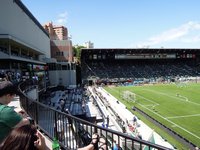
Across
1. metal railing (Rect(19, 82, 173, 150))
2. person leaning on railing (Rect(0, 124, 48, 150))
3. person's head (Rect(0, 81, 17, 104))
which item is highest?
person's head (Rect(0, 81, 17, 104))

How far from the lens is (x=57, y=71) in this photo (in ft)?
222

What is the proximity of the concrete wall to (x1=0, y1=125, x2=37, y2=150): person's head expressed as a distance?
31246 millimetres

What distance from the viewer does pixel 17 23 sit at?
39.9 metres

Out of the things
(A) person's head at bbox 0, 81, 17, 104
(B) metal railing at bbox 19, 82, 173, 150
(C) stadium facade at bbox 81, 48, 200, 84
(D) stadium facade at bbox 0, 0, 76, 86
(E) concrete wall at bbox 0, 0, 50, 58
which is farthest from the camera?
(C) stadium facade at bbox 81, 48, 200, 84

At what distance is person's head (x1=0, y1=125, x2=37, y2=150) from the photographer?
7.48 feet

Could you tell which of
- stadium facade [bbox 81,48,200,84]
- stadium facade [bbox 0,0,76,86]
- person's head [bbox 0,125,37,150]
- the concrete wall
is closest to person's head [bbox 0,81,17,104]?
person's head [bbox 0,125,37,150]

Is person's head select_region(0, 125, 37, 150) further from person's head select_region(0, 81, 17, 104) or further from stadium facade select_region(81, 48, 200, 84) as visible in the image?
stadium facade select_region(81, 48, 200, 84)

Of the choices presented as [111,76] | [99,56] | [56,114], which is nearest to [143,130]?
[56,114]

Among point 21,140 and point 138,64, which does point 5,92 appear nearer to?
point 21,140

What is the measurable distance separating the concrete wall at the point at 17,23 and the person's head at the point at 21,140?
103 feet

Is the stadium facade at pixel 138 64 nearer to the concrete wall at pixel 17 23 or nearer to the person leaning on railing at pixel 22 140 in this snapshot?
the concrete wall at pixel 17 23

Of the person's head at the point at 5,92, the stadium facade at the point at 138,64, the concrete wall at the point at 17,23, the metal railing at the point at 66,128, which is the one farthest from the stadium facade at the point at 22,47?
the person's head at the point at 5,92

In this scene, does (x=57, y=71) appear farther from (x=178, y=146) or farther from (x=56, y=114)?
(x=56, y=114)

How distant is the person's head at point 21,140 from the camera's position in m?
2.28
